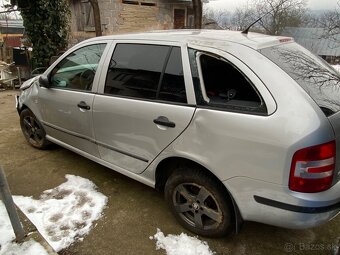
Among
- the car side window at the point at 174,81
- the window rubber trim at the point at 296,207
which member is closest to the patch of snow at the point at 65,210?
the car side window at the point at 174,81

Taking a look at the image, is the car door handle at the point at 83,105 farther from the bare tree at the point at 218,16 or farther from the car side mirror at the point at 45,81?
the bare tree at the point at 218,16

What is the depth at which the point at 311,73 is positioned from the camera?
7.46 feet

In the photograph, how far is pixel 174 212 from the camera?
2.76m

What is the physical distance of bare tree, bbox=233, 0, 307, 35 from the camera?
69.3ft

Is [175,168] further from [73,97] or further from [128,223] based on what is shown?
[73,97]

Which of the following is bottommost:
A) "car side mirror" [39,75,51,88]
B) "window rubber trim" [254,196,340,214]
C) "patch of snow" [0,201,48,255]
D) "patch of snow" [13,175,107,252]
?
"patch of snow" [13,175,107,252]

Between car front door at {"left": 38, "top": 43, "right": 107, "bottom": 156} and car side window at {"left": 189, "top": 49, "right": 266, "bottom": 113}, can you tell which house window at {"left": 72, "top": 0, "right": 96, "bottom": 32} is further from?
car side window at {"left": 189, "top": 49, "right": 266, "bottom": 113}

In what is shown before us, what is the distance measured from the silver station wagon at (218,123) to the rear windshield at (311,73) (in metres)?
0.01

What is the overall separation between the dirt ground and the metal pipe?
423 millimetres

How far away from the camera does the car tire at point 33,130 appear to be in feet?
13.9

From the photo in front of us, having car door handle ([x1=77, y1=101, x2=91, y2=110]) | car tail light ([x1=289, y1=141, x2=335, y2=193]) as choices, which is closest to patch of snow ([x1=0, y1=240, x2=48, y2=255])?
car door handle ([x1=77, y1=101, x2=91, y2=110])

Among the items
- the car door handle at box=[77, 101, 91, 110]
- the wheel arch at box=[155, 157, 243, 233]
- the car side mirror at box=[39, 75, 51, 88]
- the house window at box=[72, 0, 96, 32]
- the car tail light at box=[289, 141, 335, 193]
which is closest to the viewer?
the car tail light at box=[289, 141, 335, 193]

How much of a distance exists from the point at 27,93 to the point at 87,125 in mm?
1517

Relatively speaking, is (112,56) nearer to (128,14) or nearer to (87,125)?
(87,125)
